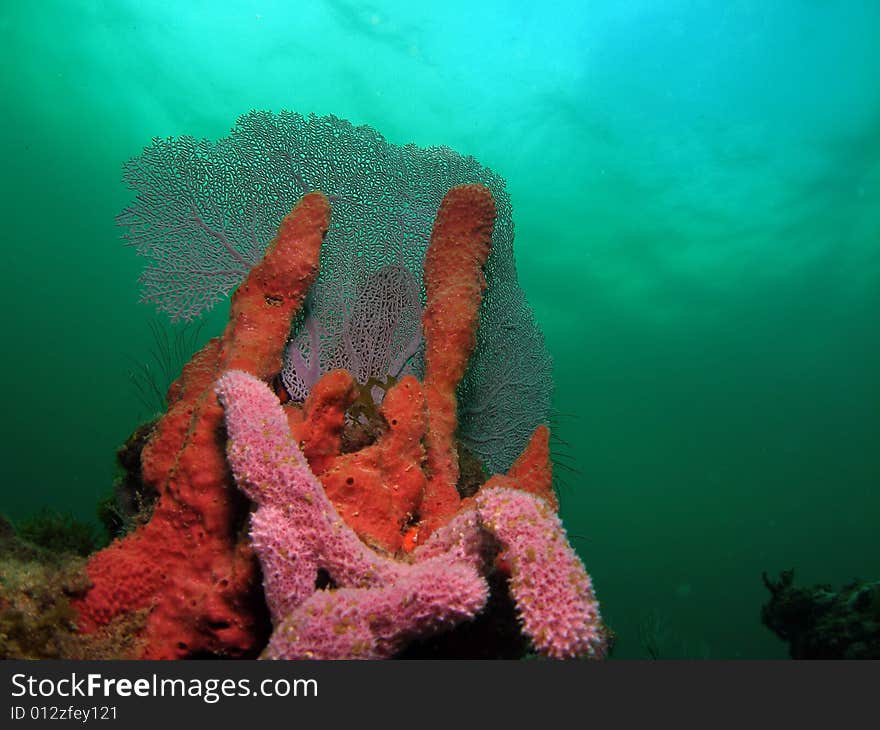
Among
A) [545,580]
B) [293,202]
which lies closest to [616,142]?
[293,202]

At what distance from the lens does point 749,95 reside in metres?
18.6

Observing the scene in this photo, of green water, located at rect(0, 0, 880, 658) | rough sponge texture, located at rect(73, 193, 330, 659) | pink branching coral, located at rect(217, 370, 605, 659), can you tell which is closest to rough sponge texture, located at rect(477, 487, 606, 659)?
pink branching coral, located at rect(217, 370, 605, 659)

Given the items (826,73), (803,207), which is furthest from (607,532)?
(826,73)

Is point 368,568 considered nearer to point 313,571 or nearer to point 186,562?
point 313,571

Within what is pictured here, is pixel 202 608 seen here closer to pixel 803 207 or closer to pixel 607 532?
pixel 803 207

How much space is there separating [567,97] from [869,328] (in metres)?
26.6

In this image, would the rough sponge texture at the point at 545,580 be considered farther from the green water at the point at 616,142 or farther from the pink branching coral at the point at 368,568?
the green water at the point at 616,142

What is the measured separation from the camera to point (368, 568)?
2.06m

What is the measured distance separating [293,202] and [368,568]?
4.42m

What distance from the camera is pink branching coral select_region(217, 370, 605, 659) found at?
1.66 meters

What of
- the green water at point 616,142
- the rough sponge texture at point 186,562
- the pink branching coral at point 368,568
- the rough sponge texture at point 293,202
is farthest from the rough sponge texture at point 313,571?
the green water at point 616,142

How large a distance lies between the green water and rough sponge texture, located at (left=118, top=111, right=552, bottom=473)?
3.00m

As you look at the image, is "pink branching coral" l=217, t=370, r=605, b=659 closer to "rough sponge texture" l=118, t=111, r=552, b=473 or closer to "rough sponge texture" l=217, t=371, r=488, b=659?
"rough sponge texture" l=217, t=371, r=488, b=659

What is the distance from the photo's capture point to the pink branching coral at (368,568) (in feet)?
5.44
